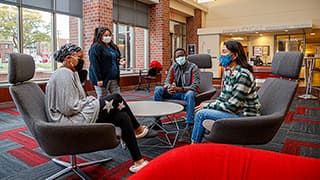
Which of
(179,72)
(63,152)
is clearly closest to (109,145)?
(63,152)

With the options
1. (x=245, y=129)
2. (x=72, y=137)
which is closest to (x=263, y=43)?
(x=245, y=129)

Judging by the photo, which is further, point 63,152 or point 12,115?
point 12,115

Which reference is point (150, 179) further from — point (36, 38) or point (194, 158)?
point (36, 38)

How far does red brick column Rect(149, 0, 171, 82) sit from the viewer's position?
928 centimetres

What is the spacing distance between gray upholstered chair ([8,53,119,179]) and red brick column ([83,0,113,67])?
5022mm

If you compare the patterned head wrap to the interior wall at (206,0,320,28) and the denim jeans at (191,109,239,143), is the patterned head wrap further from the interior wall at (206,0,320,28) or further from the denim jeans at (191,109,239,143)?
the interior wall at (206,0,320,28)

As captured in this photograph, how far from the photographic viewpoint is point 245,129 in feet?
6.26

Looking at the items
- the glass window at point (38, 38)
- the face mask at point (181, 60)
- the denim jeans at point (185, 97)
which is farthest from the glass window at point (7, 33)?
the face mask at point (181, 60)

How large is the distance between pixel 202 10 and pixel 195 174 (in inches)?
486

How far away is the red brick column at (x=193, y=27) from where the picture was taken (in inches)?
482

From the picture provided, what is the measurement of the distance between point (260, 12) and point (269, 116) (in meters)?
11.3

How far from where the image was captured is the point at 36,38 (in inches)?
236

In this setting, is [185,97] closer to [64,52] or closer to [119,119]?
[119,119]

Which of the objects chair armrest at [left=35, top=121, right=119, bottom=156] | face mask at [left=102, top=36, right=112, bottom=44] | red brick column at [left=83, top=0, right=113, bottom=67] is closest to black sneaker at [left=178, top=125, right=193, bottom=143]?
chair armrest at [left=35, top=121, right=119, bottom=156]
